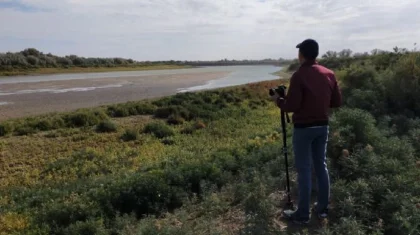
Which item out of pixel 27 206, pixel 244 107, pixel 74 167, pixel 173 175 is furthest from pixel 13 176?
pixel 244 107

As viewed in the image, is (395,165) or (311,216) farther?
(395,165)

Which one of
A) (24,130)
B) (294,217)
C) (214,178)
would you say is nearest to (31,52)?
(24,130)

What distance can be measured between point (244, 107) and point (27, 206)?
1842 centimetres

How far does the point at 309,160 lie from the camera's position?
4.50 meters

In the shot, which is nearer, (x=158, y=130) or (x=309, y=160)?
(x=309, y=160)

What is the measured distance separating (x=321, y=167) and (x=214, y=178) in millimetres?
3545

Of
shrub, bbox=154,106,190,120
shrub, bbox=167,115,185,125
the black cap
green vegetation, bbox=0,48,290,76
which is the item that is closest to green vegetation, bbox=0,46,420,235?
the black cap

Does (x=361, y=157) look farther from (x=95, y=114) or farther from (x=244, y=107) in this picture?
(x=244, y=107)

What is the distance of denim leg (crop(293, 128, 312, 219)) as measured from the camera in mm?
4414

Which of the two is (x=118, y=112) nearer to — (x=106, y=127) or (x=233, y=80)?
(x=106, y=127)

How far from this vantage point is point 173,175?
26.1 feet

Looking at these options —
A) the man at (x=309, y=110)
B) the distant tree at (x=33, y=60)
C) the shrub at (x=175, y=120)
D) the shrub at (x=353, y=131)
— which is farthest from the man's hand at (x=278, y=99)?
the distant tree at (x=33, y=60)

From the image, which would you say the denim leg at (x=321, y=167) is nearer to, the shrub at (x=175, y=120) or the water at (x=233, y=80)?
the shrub at (x=175, y=120)

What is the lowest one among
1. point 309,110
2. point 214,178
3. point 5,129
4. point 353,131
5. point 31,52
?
point 5,129
